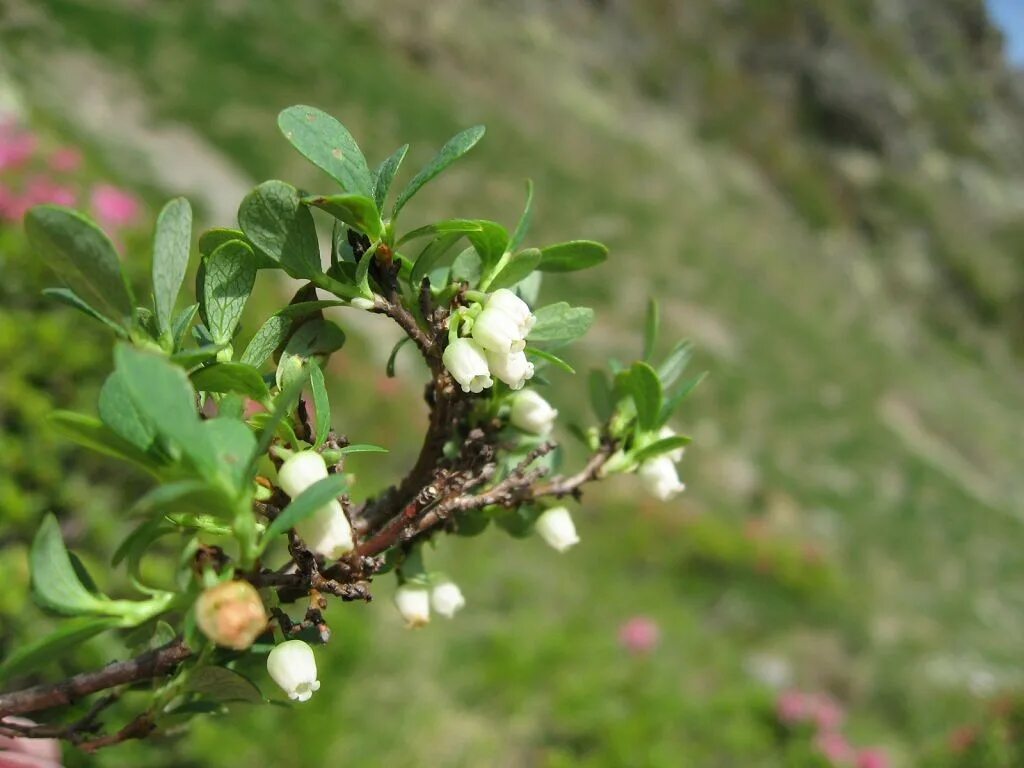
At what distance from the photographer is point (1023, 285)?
47.3 ft

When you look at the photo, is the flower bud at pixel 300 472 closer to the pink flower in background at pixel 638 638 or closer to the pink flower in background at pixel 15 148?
the pink flower in background at pixel 15 148

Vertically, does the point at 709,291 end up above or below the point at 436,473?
below

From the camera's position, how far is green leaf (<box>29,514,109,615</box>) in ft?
1.08

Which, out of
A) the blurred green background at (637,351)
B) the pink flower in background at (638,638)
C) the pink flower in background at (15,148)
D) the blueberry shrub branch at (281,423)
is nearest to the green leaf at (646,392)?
the blueberry shrub branch at (281,423)

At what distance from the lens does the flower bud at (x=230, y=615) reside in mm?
317

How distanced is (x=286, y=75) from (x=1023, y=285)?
1354 cm

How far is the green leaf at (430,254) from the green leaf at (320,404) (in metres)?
0.07

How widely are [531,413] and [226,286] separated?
19cm

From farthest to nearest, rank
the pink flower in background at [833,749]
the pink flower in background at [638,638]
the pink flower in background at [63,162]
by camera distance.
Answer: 1. the pink flower in background at [638,638]
2. the pink flower in background at [833,749]
3. the pink flower in background at [63,162]

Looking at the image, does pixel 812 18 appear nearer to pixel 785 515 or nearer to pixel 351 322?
pixel 785 515

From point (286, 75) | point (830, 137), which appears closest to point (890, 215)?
point (830, 137)

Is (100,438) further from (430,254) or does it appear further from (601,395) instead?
(601,395)

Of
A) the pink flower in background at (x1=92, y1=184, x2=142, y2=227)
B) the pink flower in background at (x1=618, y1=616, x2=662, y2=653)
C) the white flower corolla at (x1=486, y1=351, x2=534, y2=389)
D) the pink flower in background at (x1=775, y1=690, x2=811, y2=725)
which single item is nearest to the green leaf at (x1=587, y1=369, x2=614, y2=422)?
the white flower corolla at (x1=486, y1=351, x2=534, y2=389)

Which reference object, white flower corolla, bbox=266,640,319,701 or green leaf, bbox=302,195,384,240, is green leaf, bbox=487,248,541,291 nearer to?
green leaf, bbox=302,195,384,240
